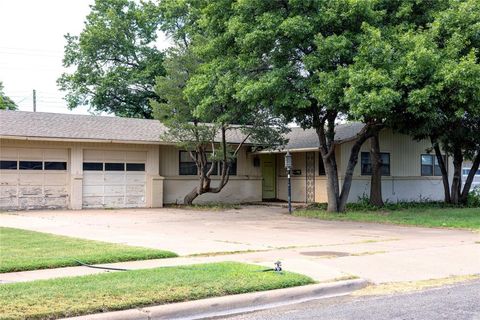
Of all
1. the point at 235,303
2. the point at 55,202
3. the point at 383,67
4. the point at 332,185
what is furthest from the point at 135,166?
the point at 235,303

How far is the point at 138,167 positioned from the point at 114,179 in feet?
4.28

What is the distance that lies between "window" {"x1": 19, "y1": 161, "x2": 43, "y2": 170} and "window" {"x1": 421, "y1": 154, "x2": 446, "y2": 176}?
19477 mm

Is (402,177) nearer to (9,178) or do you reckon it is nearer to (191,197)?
(191,197)

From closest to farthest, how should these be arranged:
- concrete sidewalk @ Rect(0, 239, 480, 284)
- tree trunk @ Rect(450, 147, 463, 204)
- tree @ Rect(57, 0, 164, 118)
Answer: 1. concrete sidewalk @ Rect(0, 239, 480, 284)
2. tree trunk @ Rect(450, 147, 463, 204)
3. tree @ Rect(57, 0, 164, 118)

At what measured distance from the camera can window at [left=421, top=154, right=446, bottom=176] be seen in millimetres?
31698

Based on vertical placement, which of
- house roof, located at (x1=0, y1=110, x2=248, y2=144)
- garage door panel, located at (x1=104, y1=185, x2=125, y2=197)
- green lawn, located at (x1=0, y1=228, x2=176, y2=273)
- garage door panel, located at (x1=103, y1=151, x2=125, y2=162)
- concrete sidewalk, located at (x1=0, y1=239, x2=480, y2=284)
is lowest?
concrete sidewalk, located at (x1=0, y1=239, x2=480, y2=284)

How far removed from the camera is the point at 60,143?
2533cm

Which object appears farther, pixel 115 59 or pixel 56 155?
pixel 115 59

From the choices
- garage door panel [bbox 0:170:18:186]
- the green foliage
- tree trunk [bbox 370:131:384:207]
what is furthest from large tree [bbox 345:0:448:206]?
garage door panel [bbox 0:170:18:186]

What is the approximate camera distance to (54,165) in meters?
25.5

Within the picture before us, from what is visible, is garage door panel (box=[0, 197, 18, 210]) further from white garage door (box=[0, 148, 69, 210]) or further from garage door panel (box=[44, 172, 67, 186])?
garage door panel (box=[44, 172, 67, 186])

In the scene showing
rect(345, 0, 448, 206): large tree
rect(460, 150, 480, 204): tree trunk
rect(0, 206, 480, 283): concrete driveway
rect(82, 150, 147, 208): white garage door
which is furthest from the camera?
rect(460, 150, 480, 204): tree trunk

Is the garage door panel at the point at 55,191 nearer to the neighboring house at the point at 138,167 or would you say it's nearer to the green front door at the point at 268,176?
the neighboring house at the point at 138,167

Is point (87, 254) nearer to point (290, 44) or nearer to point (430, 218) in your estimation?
point (290, 44)
